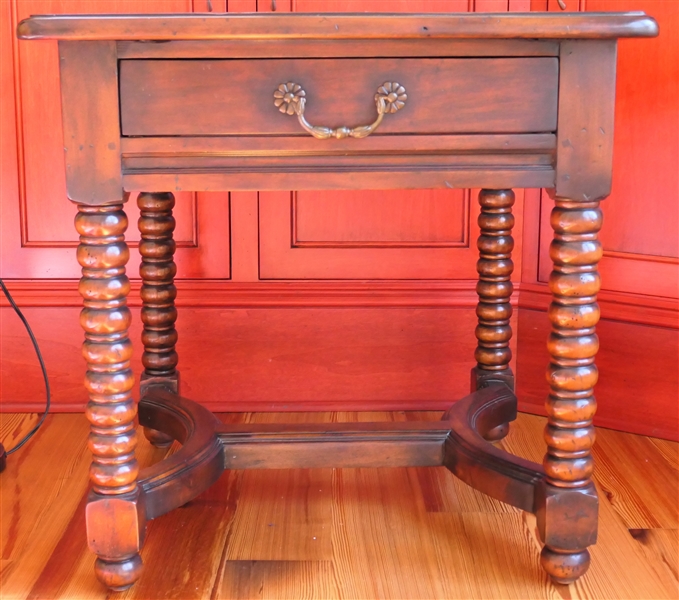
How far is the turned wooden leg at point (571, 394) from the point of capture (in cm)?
109

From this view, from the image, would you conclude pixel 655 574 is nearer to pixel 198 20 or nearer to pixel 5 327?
pixel 198 20

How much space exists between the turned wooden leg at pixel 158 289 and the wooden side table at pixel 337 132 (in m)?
0.40

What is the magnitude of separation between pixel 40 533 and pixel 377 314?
831 millimetres

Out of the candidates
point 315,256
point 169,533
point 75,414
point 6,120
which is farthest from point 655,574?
point 6,120

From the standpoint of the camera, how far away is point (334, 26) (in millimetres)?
991

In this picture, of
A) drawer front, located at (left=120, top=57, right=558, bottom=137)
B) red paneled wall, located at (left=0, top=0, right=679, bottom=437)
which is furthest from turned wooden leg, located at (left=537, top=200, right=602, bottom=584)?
red paneled wall, located at (left=0, top=0, right=679, bottom=437)

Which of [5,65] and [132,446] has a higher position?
[5,65]

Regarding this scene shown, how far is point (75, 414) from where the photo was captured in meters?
1.81

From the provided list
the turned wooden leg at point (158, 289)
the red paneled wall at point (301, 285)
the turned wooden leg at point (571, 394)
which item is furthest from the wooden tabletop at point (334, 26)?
the red paneled wall at point (301, 285)

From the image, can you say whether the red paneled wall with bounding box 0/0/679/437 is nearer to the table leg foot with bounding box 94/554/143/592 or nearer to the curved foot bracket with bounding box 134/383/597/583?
the curved foot bracket with bounding box 134/383/597/583

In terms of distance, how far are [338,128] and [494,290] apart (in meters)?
0.62

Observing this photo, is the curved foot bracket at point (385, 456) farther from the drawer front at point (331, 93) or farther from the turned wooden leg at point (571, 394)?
the drawer front at point (331, 93)

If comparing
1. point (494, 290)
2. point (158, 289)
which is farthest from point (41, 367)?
point (494, 290)

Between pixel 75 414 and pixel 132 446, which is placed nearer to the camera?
pixel 132 446
